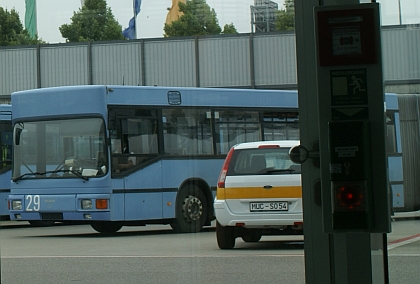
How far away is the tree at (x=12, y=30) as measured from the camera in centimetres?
405

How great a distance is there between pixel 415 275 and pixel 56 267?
68.9 inches

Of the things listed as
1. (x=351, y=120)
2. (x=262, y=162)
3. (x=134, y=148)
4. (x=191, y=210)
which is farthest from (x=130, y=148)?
(x=351, y=120)

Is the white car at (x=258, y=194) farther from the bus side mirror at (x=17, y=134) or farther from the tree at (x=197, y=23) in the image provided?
the bus side mirror at (x=17, y=134)

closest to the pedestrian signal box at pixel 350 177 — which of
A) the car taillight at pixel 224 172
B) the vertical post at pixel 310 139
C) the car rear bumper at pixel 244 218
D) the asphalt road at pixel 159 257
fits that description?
the vertical post at pixel 310 139

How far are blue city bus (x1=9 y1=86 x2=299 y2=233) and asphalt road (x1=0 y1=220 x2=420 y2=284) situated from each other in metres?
0.09

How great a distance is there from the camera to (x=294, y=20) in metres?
3.71

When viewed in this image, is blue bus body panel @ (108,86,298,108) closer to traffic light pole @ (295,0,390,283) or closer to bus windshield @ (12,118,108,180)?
traffic light pole @ (295,0,390,283)

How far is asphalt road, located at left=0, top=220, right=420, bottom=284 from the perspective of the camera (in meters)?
3.63

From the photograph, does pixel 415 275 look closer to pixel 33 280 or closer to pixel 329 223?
pixel 329 223

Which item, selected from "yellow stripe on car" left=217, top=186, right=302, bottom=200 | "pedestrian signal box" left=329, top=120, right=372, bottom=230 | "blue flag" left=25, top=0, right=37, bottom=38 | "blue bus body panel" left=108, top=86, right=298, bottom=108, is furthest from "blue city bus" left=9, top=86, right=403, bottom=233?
"blue flag" left=25, top=0, right=37, bottom=38

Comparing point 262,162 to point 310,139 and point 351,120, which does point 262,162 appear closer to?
point 310,139

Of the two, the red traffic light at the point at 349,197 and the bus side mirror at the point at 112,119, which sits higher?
the bus side mirror at the point at 112,119

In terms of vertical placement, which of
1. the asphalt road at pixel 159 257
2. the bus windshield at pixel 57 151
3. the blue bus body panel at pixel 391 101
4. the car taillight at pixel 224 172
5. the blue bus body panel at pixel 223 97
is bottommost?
the asphalt road at pixel 159 257

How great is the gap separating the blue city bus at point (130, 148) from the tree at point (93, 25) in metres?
0.27
